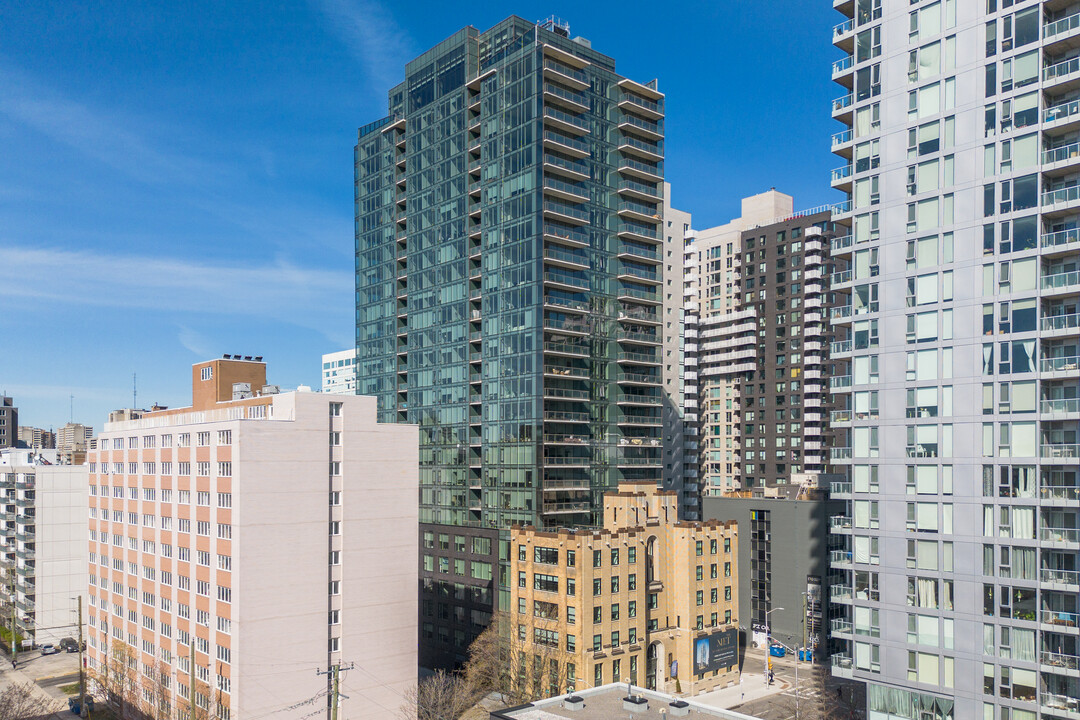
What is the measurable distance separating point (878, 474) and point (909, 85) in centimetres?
3332

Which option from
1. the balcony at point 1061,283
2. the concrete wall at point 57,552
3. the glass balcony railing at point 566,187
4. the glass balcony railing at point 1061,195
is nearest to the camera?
the balcony at point 1061,283

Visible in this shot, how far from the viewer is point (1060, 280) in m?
60.0

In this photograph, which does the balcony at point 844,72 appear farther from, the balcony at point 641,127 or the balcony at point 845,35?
the balcony at point 641,127

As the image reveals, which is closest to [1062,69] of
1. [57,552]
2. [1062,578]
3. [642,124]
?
[1062,578]

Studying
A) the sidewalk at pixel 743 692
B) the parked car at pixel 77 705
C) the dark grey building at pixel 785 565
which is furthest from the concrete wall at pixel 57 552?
the dark grey building at pixel 785 565

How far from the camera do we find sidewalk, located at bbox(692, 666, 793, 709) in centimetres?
9788

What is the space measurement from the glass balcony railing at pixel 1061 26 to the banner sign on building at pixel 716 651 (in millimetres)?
74410

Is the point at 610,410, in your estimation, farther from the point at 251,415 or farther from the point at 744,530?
the point at 251,415

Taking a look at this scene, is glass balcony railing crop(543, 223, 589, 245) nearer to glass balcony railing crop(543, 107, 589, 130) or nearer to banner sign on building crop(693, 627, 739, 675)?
glass balcony railing crop(543, 107, 589, 130)

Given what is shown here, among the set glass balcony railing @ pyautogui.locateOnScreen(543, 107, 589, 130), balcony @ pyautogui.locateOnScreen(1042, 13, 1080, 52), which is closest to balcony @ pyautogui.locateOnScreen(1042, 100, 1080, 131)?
balcony @ pyautogui.locateOnScreen(1042, 13, 1080, 52)

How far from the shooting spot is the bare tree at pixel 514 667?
87.4 m

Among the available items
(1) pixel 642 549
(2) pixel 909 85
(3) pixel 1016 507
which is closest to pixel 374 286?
(1) pixel 642 549

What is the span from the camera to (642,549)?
96.7 meters

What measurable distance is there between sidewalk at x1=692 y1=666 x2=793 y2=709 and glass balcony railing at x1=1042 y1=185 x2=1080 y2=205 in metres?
65.1
